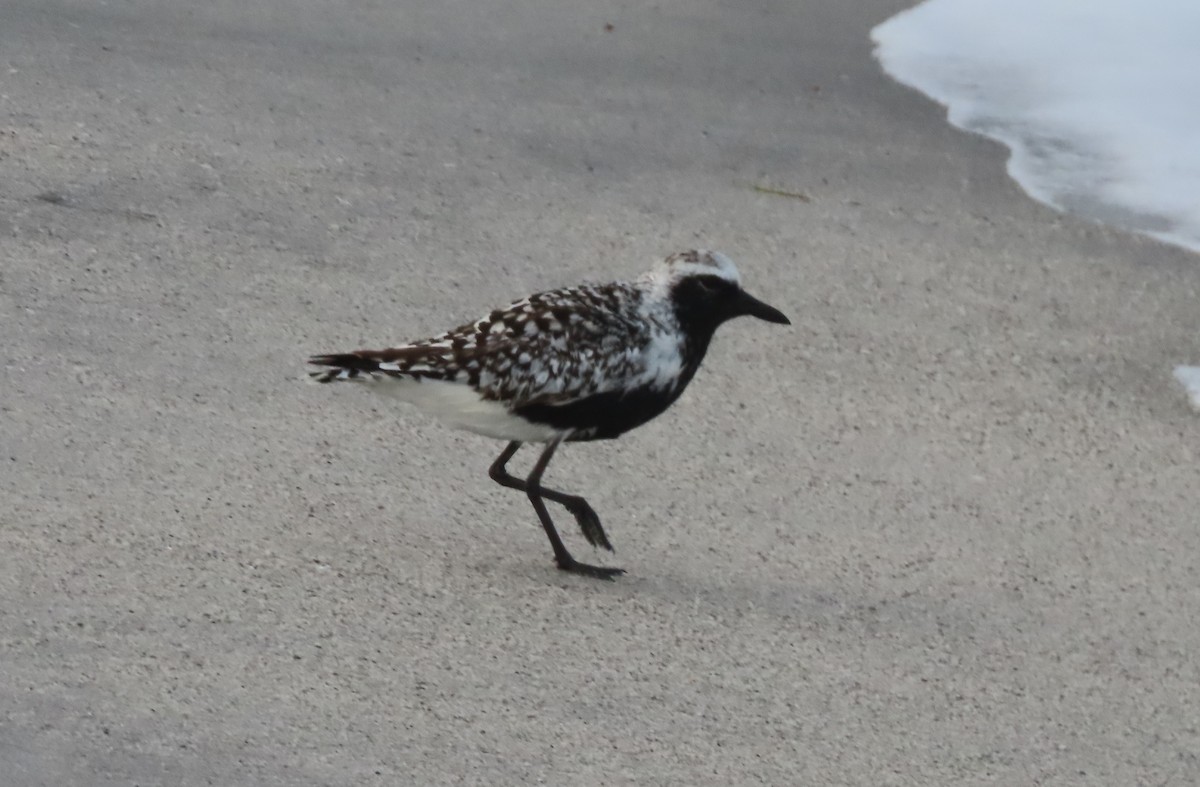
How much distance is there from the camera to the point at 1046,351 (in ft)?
25.0

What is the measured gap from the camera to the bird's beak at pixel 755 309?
602 cm

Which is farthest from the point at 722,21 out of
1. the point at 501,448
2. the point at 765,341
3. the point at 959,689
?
the point at 959,689

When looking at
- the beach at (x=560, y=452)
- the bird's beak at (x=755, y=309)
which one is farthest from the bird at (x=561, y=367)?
the beach at (x=560, y=452)

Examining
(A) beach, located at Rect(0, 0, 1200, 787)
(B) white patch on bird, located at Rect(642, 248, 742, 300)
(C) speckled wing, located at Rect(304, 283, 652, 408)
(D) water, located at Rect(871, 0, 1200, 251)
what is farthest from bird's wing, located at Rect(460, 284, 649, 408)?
(D) water, located at Rect(871, 0, 1200, 251)

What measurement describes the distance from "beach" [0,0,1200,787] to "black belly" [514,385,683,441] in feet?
1.45

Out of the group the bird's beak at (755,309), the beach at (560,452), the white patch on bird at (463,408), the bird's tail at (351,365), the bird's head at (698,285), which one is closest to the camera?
the beach at (560,452)

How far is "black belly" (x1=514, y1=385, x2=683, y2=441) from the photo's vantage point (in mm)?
5656

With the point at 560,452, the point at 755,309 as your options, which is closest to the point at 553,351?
the point at 755,309

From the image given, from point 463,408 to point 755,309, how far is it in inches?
42.1

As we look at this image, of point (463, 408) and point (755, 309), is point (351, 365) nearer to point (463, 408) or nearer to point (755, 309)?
point (463, 408)

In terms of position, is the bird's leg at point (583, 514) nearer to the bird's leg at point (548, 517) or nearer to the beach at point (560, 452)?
the bird's leg at point (548, 517)

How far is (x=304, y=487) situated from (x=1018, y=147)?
17.9 feet

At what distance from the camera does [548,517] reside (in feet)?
18.8

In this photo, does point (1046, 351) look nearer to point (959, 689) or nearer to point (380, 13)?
point (959, 689)
